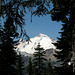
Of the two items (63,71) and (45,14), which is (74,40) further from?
(63,71)

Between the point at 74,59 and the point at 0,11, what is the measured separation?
3110mm

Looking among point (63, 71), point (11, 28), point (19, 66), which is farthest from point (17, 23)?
point (19, 66)

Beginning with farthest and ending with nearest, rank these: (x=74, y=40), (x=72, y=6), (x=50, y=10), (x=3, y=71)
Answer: (x=3, y=71) → (x=50, y=10) → (x=72, y=6) → (x=74, y=40)

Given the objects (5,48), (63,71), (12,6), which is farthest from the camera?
(5,48)

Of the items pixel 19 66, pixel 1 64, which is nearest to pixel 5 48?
pixel 1 64

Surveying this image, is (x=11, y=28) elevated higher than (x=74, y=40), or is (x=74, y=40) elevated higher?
(x=11, y=28)

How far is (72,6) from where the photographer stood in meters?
4.34

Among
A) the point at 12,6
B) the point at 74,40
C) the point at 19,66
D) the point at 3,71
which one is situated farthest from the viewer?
the point at 19,66

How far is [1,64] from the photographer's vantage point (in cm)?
1778

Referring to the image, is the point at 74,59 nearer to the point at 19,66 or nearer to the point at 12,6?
the point at 12,6

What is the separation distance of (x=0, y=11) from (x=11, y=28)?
2.62ft

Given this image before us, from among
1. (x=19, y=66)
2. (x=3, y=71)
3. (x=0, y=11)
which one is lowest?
(x=19, y=66)

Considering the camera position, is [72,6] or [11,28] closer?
[72,6]

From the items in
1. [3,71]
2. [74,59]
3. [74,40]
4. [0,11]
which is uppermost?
[0,11]
